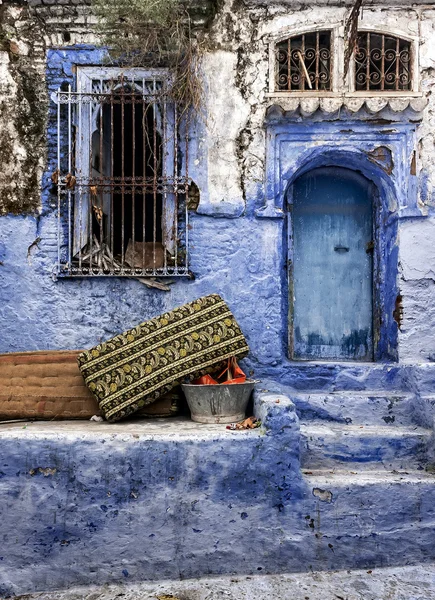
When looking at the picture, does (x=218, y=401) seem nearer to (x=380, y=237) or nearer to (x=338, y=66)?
(x=380, y=237)

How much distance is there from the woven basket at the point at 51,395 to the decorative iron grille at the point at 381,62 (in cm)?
344

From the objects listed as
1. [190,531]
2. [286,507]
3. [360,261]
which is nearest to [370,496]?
[286,507]

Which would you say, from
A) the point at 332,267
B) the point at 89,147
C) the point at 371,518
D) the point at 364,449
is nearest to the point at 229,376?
the point at 364,449

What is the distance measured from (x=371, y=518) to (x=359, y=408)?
1.12 m

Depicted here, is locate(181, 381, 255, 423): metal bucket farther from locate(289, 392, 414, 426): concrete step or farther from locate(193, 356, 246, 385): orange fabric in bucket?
locate(289, 392, 414, 426): concrete step

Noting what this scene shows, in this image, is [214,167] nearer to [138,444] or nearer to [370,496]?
[138,444]

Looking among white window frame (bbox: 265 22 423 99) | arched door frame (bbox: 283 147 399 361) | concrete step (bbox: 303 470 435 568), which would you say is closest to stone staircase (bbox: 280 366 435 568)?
concrete step (bbox: 303 470 435 568)

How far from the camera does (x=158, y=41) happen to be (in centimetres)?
505

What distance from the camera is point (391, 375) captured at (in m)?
4.97

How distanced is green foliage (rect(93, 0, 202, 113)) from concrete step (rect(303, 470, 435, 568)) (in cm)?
355

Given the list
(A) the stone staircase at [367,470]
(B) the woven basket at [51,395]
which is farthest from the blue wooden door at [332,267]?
(B) the woven basket at [51,395]

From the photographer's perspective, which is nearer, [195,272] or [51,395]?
[51,395]

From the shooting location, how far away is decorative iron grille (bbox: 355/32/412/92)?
516 centimetres

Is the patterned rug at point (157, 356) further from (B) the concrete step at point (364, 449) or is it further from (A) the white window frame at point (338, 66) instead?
(A) the white window frame at point (338, 66)
